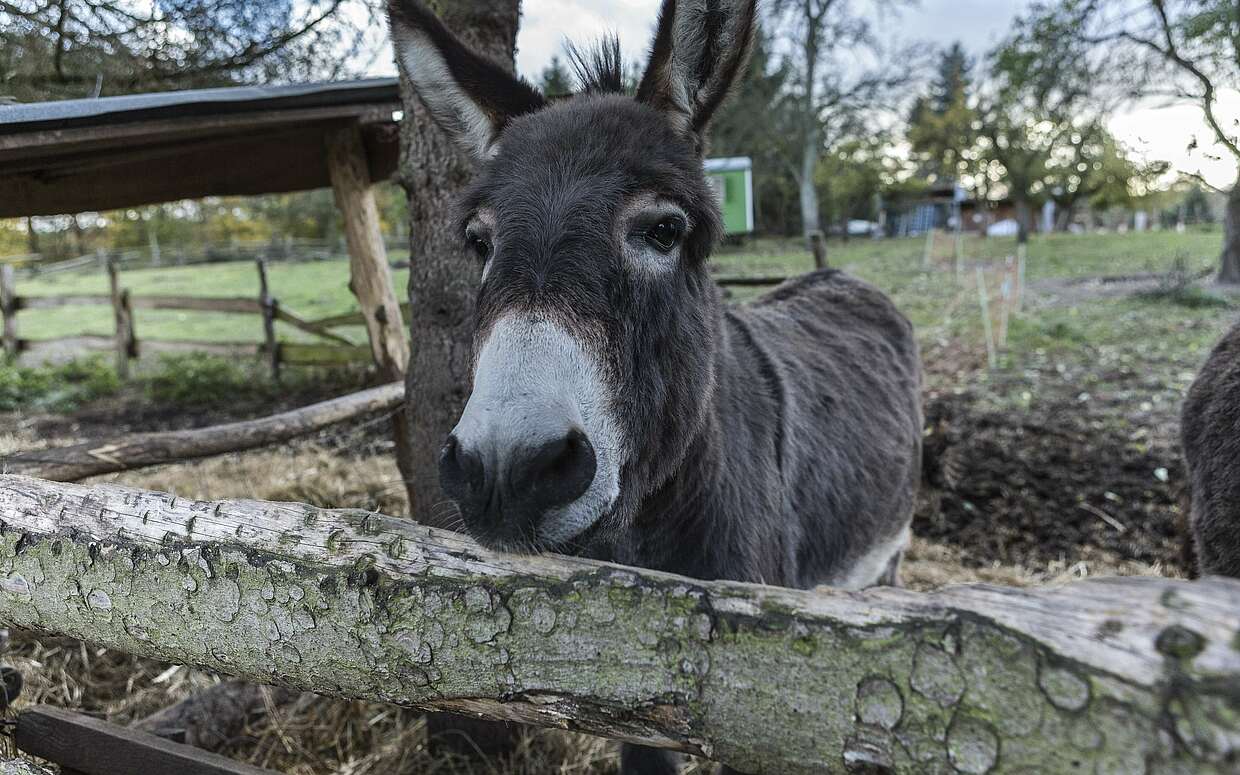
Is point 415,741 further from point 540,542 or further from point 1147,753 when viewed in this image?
point 1147,753

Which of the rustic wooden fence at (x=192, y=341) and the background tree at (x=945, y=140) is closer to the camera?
the rustic wooden fence at (x=192, y=341)

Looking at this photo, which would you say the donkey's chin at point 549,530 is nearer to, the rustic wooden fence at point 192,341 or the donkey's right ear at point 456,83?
the donkey's right ear at point 456,83

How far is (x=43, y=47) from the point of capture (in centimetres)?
430

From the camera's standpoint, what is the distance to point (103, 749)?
6.87 ft

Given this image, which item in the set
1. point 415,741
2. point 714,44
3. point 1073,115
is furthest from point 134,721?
point 1073,115

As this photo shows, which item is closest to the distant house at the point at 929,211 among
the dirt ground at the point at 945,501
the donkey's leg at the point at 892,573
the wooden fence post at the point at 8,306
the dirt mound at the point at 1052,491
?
the dirt ground at the point at 945,501

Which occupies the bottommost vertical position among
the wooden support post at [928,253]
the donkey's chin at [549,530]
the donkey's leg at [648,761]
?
the donkey's leg at [648,761]

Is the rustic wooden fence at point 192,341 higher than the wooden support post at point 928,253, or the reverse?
the wooden support post at point 928,253

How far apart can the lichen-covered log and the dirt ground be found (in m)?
2.05

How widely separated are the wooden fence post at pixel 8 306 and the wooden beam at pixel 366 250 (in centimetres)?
1530

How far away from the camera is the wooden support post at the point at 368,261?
14.5 feet

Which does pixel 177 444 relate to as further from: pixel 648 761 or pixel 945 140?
pixel 945 140

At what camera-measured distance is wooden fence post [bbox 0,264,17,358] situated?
1525 cm

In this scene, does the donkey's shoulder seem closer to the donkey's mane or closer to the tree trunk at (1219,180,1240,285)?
the donkey's mane
